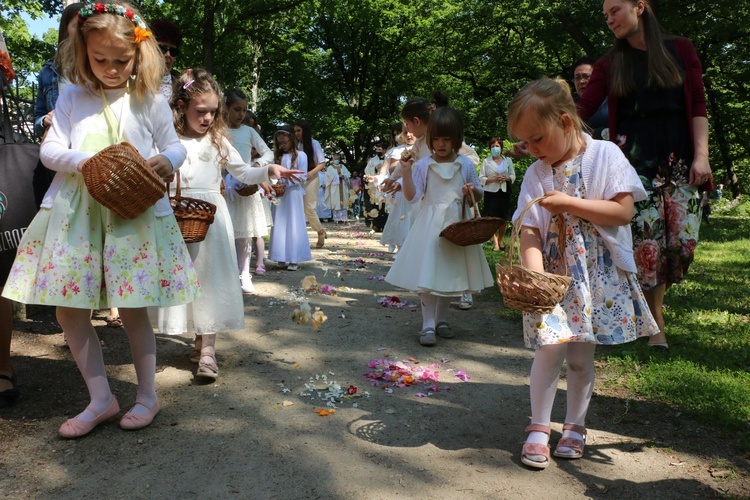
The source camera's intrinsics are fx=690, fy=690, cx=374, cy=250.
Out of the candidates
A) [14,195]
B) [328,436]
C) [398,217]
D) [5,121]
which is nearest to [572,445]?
[328,436]

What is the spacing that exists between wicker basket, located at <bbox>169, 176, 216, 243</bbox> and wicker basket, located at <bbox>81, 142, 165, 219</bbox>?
807mm

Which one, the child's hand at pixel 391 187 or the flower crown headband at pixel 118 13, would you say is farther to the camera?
the child's hand at pixel 391 187

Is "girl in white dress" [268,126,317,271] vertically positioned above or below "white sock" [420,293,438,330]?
above

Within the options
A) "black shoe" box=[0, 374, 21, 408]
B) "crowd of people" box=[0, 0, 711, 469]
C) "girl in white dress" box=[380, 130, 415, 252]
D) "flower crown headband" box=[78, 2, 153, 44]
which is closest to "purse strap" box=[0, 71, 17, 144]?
"crowd of people" box=[0, 0, 711, 469]

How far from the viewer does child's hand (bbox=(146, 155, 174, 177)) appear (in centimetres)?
331

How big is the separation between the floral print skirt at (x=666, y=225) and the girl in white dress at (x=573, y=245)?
4.25 feet

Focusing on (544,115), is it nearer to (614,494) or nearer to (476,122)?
(614,494)

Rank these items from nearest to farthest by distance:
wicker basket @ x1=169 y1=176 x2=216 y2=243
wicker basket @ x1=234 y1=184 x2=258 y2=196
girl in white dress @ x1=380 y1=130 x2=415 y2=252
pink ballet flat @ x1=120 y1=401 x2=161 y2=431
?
pink ballet flat @ x1=120 y1=401 x2=161 y2=431
wicker basket @ x1=169 y1=176 x2=216 y2=243
wicker basket @ x1=234 y1=184 x2=258 y2=196
girl in white dress @ x1=380 y1=130 x2=415 y2=252

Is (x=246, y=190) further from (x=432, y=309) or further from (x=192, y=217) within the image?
(x=192, y=217)

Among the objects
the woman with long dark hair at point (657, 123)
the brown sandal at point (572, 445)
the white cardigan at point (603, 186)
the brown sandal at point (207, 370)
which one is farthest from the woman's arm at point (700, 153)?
the brown sandal at point (207, 370)

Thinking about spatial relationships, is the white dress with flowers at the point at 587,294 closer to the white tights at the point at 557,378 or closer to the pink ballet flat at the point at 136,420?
the white tights at the point at 557,378

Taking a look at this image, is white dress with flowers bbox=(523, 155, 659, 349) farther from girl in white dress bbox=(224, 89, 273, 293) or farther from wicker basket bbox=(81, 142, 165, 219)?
girl in white dress bbox=(224, 89, 273, 293)

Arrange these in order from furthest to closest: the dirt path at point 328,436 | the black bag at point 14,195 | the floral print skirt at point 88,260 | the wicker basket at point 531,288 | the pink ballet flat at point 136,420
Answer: the black bag at point 14,195
the pink ballet flat at point 136,420
the floral print skirt at point 88,260
the dirt path at point 328,436
the wicker basket at point 531,288

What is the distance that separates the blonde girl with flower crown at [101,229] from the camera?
10.5ft
